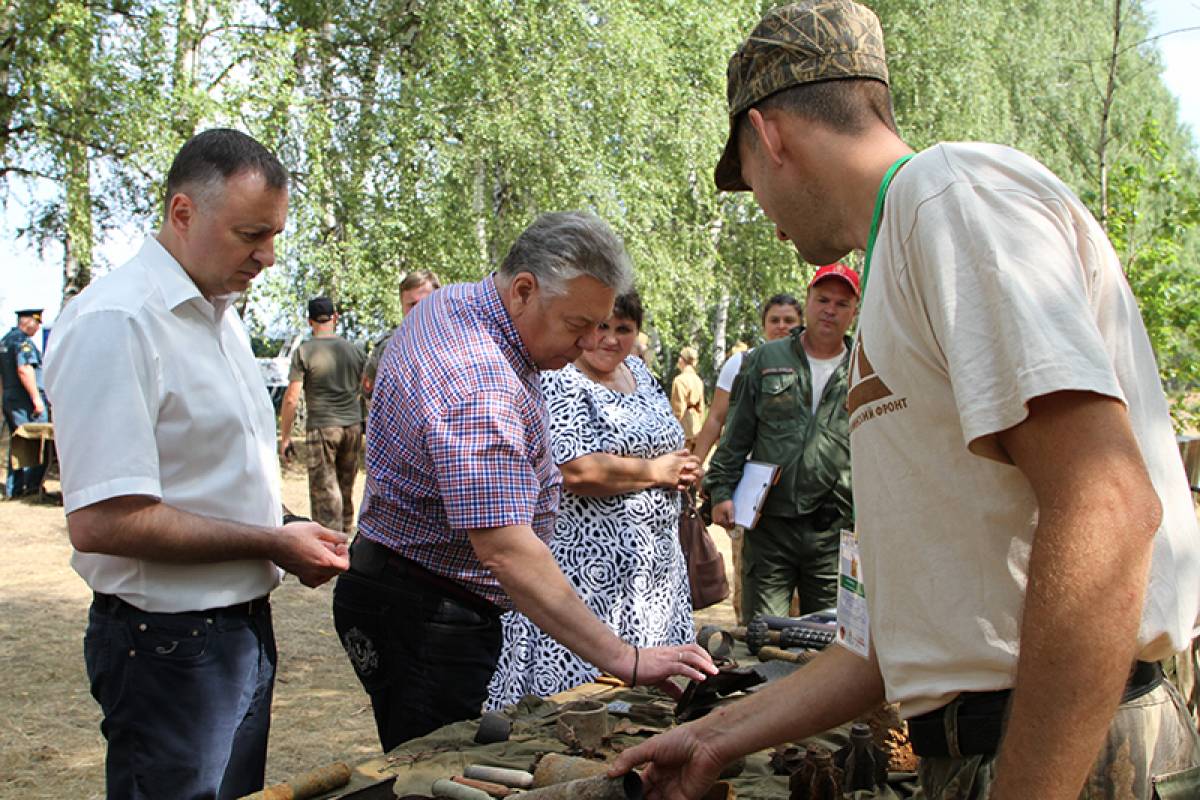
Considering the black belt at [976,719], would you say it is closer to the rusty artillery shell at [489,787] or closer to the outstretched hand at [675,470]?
the rusty artillery shell at [489,787]

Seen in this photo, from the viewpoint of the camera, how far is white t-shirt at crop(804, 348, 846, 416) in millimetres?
4781

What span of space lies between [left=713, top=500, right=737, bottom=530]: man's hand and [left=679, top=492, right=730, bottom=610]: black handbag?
447 millimetres

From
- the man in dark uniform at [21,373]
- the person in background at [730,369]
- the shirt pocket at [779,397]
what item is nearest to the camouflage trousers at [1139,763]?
the shirt pocket at [779,397]

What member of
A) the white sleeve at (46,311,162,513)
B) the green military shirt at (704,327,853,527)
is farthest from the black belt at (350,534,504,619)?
the green military shirt at (704,327,853,527)

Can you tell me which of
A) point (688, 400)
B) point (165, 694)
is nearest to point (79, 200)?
point (688, 400)

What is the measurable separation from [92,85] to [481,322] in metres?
11.5

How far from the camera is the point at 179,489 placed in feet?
7.52

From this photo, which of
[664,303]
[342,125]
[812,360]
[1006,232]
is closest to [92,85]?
[342,125]

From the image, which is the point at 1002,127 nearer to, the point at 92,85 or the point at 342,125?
the point at 342,125

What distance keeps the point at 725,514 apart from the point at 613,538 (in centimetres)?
154

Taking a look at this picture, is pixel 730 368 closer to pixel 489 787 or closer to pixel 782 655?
pixel 782 655

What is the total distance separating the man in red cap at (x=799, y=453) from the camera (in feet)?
15.1

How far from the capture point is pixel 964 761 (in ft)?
4.18

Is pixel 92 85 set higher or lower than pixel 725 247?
higher
